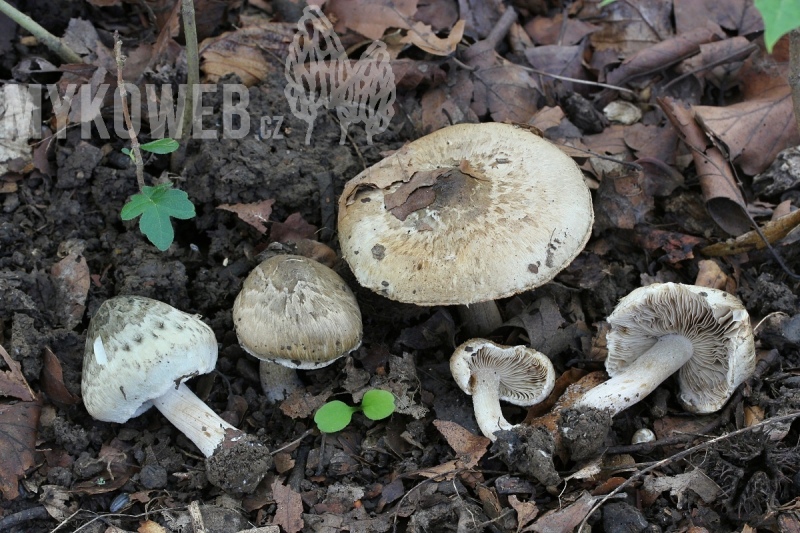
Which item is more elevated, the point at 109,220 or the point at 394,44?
the point at 394,44

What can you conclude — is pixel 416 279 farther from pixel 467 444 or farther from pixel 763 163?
pixel 763 163

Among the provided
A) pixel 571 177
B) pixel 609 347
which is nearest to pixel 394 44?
pixel 571 177

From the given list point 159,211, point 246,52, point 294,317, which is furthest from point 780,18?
point 246,52

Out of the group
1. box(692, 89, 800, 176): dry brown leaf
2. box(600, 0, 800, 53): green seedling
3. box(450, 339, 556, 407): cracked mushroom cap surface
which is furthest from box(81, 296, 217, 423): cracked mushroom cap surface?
box(692, 89, 800, 176): dry brown leaf

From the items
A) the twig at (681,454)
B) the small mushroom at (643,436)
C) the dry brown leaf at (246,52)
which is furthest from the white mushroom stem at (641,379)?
the dry brown leaf at (246,52)

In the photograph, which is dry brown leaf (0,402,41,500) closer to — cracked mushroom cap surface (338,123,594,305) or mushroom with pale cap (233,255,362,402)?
mushroom with pale cap (233,255,362,402)

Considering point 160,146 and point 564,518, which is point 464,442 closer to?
point 564,518
